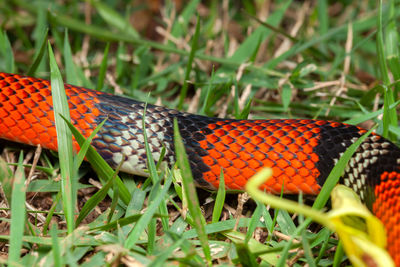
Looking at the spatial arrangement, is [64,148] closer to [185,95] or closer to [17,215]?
[17,215]

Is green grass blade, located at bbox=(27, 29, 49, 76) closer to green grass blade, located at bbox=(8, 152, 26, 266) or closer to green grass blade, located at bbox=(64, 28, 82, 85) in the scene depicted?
green grass blade, located at bbox=(64, 28, 82, 85)

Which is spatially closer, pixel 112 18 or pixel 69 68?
pixel 69 68

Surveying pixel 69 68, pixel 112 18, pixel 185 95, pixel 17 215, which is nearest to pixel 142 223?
pixel 17 215

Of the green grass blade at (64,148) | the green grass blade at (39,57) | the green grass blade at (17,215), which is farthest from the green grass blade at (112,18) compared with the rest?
the green grass blade at (17,215)

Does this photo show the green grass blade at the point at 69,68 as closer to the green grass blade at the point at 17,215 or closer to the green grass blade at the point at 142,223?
the green grass blade at the point at 17,215

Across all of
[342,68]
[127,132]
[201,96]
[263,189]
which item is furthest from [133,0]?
[263,189]

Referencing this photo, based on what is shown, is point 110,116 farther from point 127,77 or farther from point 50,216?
point 127,77
